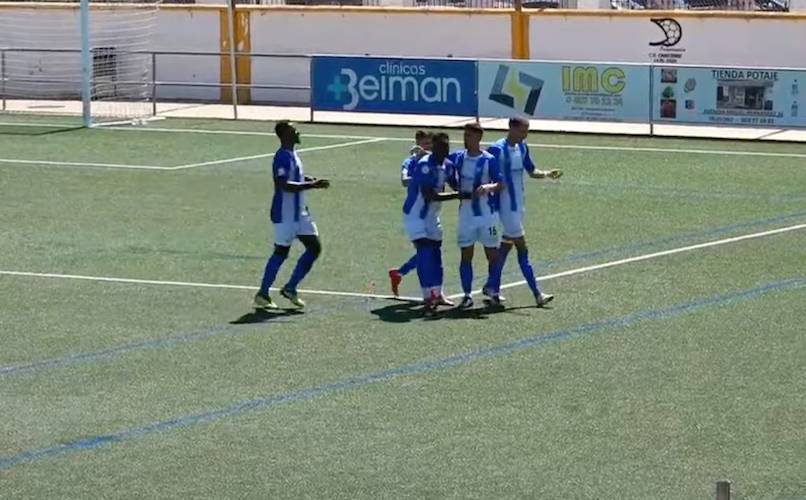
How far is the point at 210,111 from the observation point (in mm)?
37125

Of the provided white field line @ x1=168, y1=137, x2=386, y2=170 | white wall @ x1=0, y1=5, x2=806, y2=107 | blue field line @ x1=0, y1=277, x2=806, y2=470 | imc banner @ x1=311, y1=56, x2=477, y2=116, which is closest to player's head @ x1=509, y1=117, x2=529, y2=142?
blue field line @ x1=0, y1=277, x2=806, y2=470

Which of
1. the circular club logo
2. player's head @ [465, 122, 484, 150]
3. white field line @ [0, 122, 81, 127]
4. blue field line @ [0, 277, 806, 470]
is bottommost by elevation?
blue field line @ [0, 277, 806, 470]

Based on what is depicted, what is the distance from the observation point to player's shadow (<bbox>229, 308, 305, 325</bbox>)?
53.3ft

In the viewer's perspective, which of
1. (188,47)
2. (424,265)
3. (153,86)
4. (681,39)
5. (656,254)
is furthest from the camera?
(188,47)

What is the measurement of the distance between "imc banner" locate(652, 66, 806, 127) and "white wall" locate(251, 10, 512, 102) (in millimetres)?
6974

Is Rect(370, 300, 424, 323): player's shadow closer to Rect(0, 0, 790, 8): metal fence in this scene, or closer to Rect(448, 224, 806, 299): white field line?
Rect(448, 224, 806, 299): white field line

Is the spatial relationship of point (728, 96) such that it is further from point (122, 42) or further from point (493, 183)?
point (493, 183)

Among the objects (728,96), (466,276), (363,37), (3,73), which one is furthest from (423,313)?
(3,73)

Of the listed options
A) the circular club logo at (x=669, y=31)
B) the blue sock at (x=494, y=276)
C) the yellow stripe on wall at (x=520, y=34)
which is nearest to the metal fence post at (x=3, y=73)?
the yellow stripe on wall at (x=520, y=34)

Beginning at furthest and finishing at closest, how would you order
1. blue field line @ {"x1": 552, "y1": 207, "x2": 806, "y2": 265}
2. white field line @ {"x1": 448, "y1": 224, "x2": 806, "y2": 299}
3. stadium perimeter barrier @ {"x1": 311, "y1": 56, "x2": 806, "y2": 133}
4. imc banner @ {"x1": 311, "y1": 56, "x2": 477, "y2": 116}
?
imc banner @ {"x1": 311, "y1": 56, "x2": 477, "y2": 116}
stadium perimeter barrier @ {"x1": 311, "y1": 56, "x2": 806, "y2": 133}
blue field line @ {"x1": 552, "y1": 207, "x2": 806, "y2": 265}
white field line @ {"x1": 448, "y1": 224, "x2": 806, "y2": 299}

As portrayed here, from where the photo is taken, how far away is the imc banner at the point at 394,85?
33344 mm

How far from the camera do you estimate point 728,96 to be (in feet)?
102

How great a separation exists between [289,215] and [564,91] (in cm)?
1654

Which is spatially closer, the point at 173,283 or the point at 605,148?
the point at 173,283
